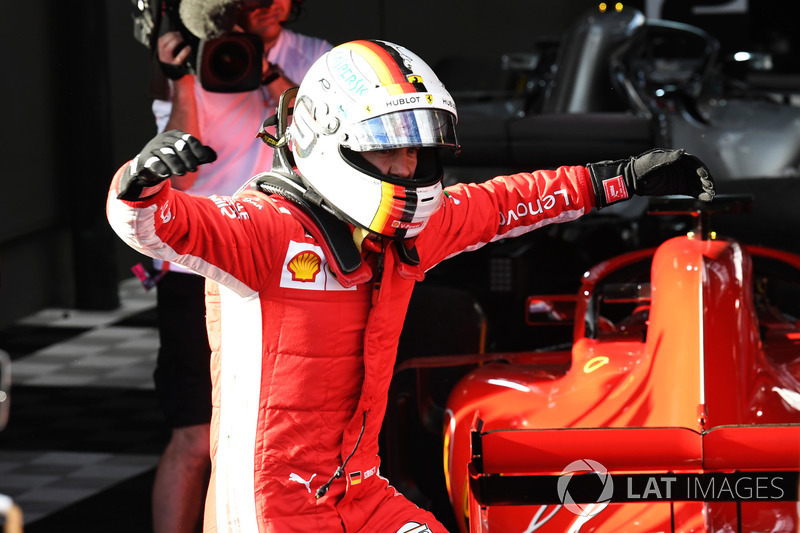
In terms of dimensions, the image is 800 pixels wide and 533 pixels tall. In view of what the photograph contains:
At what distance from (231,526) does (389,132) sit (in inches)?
33.6

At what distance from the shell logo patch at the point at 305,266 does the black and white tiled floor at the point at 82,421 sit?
194cm

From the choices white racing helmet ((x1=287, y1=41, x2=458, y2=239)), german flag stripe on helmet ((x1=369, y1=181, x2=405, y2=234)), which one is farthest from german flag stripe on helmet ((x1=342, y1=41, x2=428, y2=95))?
german flag stripe on helmet ((x1=369, y1=181, x2=405, y2=234))

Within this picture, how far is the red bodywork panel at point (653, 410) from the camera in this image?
2100 millimetres

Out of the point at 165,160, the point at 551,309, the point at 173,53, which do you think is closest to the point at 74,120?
the point at 173,53

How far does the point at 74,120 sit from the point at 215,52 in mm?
3716

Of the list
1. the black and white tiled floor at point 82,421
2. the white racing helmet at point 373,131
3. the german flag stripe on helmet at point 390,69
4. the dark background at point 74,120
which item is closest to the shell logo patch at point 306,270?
the white racing helmet at point 373,131

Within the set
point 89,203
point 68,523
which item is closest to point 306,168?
point 68,523

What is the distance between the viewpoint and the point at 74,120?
22.4 feet

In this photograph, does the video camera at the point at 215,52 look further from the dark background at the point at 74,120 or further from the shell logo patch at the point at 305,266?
the dark background at the point at 74,120

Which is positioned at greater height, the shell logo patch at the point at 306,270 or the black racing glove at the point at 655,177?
the black racing glove at the point at 655,177

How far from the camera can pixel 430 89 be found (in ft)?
7.79

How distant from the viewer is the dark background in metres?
6.41

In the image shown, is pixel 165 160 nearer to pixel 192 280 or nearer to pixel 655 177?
pixel 655 177

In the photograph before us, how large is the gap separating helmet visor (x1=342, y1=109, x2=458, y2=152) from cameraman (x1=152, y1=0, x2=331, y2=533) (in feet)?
3.91
